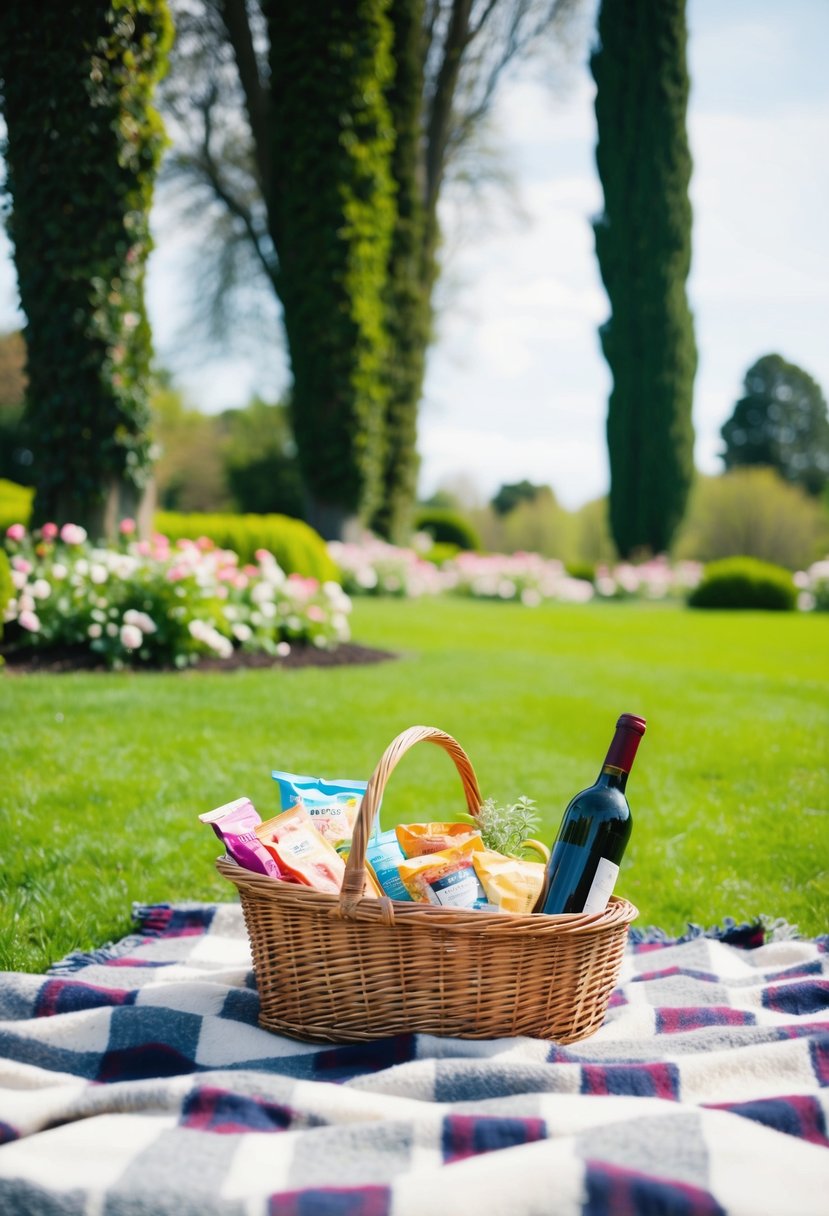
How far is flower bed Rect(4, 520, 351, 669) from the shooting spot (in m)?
5.83

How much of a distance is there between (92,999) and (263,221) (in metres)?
17.4

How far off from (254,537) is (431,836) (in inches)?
288

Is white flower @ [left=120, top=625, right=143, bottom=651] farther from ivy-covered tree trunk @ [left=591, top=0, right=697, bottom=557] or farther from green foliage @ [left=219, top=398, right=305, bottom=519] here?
green foliage @ [left=219, top=398, right=305, bottom=519]

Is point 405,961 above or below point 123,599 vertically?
below

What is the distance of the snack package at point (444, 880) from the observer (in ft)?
6.01

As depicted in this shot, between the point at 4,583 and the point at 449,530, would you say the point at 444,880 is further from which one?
the point at 449,530

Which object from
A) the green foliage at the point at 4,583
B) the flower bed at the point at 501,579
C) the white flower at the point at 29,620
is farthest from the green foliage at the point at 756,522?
the green foliage at the point at 4,583

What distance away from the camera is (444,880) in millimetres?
1837

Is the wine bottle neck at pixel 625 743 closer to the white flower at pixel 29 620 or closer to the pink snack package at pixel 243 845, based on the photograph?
the pink snack package at pixel 243 845

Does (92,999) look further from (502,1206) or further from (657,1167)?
(657,1167)

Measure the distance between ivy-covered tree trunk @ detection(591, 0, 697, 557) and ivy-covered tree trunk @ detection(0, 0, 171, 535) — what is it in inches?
560

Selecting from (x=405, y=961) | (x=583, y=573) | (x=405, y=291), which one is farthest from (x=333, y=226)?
(x=405, y=961)

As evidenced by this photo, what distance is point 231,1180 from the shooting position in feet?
4.26

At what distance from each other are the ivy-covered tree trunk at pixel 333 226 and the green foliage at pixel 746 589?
5.53m
